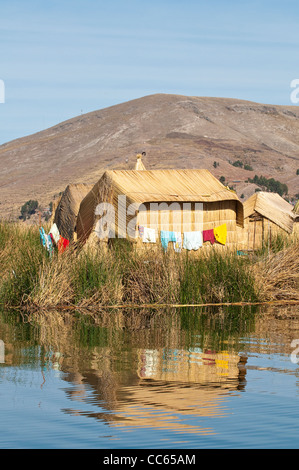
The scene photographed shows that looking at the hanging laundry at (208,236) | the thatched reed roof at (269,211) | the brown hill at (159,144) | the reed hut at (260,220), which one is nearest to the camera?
the hanging laundry at (208,236)

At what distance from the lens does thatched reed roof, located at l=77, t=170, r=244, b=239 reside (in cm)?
1934

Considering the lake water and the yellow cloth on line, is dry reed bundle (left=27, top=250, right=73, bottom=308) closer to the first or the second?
the lake water

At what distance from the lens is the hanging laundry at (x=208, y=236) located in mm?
20828

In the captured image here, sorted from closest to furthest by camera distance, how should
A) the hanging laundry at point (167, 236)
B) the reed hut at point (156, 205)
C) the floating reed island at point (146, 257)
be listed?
the floating reed island at point (146, 257), the reed hut at point (156, 205), the hanging laundry at point (167, 236)

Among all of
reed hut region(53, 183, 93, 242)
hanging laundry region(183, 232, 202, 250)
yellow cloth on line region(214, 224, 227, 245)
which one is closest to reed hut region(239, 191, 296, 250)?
yellow cloth on line region(214, 224, 227, 245)

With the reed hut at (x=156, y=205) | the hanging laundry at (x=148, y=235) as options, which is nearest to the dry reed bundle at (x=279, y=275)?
the reed hut at (x=156, y=205)

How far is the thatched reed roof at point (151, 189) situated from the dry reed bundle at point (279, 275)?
13.6 feet

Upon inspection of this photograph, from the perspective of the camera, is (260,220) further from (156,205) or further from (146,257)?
(146,257)

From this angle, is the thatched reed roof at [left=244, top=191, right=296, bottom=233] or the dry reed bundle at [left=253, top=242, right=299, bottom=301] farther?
the thatched reed roof at [left=244, top=191, right=296, bottom=233]

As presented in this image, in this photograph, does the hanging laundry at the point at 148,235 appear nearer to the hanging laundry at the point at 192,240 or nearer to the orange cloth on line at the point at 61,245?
the hanging laundry at the point at 192,240

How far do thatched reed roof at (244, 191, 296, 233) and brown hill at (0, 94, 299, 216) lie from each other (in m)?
56.6

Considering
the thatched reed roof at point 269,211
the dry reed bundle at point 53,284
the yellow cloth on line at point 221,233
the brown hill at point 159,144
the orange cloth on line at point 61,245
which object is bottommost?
the dry reed bundle at point 53,284

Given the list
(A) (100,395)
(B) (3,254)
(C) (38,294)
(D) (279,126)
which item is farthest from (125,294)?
(D) (279,126)
